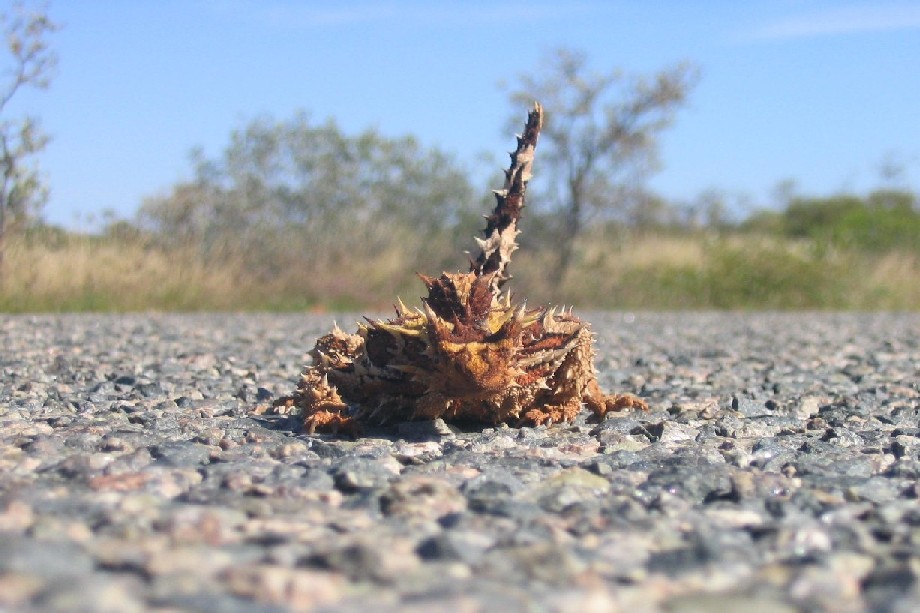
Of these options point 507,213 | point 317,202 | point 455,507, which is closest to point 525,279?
point 317,202

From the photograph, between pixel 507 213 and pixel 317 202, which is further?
pixel 317 202

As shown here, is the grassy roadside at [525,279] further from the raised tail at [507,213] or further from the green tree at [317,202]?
Result: the raised tail at [507,213]

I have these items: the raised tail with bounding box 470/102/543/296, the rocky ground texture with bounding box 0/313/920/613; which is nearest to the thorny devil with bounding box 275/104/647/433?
A: the raised tail with bounding box 470/102/543/296

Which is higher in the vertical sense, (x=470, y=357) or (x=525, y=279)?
(x=525, y=279)

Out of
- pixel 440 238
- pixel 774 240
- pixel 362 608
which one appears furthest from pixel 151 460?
pixel 774 240

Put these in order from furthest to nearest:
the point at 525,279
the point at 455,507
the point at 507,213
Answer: the point at 525,279 → the point at 507,213 → the point at 455,507

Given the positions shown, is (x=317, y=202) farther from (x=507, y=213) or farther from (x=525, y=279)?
(x=507, y=213)

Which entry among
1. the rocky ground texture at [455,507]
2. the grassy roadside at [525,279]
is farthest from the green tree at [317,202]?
the rocky ground texture at [455,507]

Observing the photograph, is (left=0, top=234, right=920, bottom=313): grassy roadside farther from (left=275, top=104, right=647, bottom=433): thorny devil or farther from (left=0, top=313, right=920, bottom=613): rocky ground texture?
(left=275, top=104, right=647, bottom=433): thorny devil
